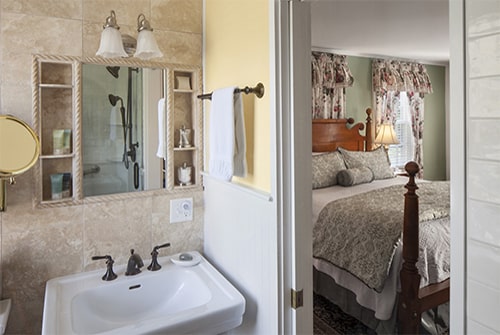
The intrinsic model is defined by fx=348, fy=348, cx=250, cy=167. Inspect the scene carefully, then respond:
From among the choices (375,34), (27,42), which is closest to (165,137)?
(27,42)

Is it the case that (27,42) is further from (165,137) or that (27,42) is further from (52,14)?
(165,137)

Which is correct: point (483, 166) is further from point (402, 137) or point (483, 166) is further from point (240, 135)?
point (402, 137)

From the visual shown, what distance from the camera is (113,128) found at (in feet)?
5.58

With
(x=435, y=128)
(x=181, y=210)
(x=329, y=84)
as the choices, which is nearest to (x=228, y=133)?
(x=181, y=210)

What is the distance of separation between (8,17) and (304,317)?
5.58 ft

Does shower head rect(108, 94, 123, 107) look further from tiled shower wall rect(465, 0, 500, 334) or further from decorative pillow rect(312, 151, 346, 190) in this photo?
decorative pillow rect(312, 151, 346, 190)

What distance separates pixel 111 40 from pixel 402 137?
16.2 ft

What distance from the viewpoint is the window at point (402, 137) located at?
5.38 metres

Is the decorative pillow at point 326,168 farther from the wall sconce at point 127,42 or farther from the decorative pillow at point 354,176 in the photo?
the wall sconce at point 127,42

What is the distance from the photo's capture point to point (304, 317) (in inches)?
51.1

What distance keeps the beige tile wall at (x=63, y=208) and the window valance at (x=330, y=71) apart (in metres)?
2.91

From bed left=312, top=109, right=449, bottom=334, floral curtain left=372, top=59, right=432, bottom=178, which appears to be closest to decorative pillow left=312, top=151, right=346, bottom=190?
bed left=312, top=109, right=449, bottom=334

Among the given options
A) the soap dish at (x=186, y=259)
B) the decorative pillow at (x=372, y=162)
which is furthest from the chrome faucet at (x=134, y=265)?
the decorative pillow at (x=372, y=162)

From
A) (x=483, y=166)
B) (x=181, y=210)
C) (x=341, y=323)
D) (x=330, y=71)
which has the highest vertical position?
(x=330, y=71)
